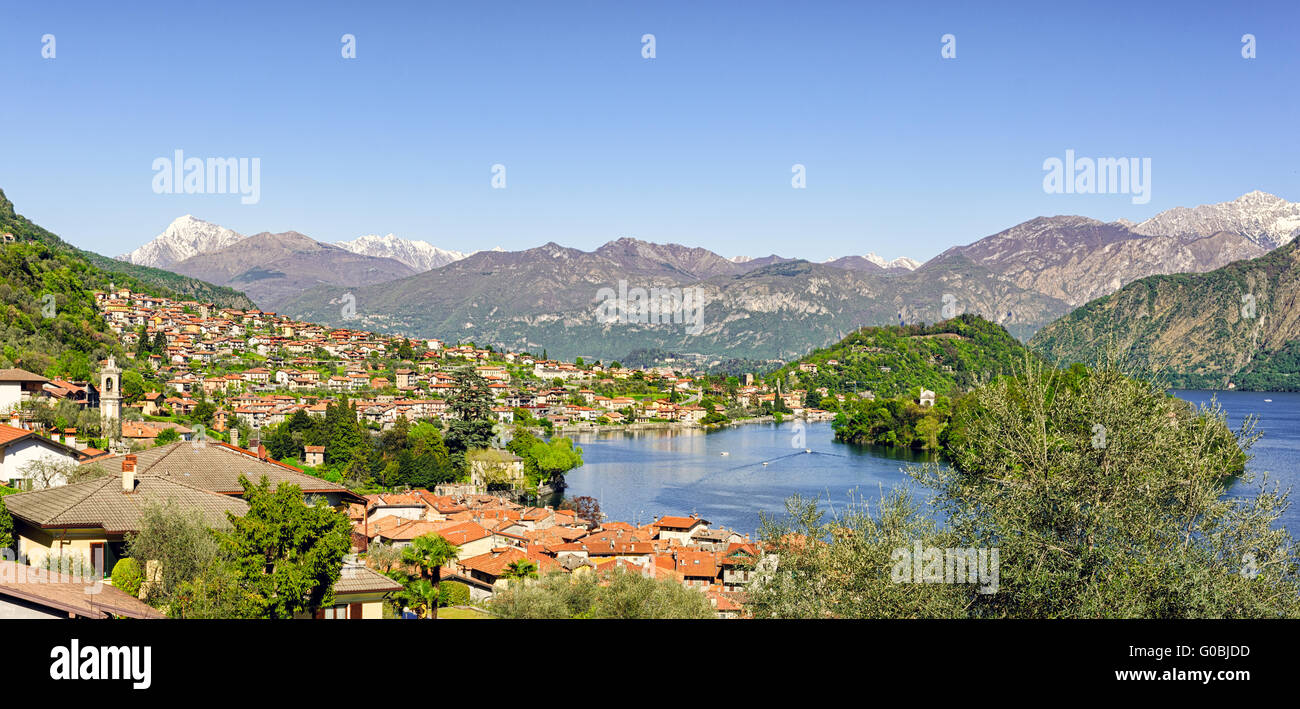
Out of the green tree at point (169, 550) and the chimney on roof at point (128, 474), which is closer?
the green tree at point (169, 550)

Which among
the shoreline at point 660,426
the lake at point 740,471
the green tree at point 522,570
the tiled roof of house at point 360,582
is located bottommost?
the shoreline at point 660,426

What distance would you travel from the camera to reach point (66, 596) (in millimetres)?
7383

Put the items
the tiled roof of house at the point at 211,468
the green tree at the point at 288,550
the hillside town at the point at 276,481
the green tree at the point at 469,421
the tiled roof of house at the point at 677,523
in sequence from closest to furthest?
the green tree at the point at 288,550, the hillside town at the point at 276,481, the tiled roof of house at the point at 211,468, the tiled roof of house at the point at 677,523, the green tree at the point at 469,421

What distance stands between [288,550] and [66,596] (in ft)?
10.6

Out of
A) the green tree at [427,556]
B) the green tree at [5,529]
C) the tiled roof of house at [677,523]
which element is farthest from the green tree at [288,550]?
the tiled roof of house at [677,523]

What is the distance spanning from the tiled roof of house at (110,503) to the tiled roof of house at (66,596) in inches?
102

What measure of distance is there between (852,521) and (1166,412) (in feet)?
10.3

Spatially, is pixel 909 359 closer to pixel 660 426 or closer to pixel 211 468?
pixel 660 426

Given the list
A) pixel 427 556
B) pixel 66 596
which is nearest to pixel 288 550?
pixel 66 596

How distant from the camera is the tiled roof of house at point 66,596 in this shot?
6.66 meters

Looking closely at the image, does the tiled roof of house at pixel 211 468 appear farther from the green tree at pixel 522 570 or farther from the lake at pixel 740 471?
the lake at pixel 740 471

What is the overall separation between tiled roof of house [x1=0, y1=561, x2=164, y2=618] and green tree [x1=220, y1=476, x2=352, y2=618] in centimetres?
104

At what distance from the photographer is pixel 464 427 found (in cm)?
4206

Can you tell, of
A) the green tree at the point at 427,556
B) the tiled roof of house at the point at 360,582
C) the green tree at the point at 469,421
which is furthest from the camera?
the green tree at the point at 469,421
